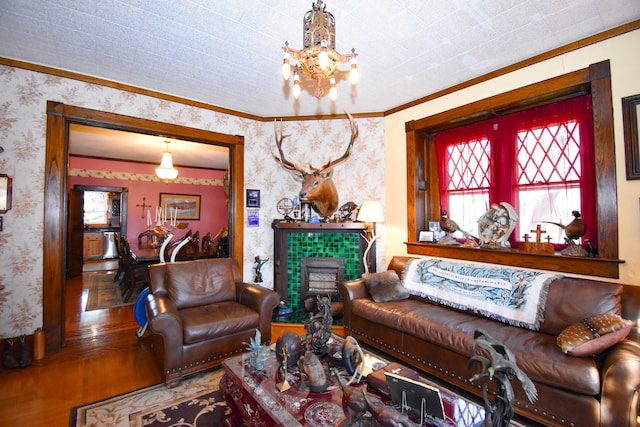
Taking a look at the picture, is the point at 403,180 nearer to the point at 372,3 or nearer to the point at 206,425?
the point at 372,3

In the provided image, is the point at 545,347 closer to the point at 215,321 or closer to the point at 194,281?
the point at 215,321

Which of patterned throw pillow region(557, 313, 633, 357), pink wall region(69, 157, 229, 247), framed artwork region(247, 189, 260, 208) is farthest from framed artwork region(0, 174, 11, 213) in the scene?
patterned throw pillow region(557, 313, 633, 357)

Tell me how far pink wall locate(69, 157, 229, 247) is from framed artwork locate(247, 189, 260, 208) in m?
2.57

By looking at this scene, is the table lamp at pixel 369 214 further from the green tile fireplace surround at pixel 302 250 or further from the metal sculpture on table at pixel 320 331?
the metal sculpture on table at pixel 320 331

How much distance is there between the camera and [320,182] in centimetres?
343

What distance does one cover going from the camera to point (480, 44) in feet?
7.87

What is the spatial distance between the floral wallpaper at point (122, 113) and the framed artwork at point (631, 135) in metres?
2.28

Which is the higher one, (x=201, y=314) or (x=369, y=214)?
(x=369, y=214)

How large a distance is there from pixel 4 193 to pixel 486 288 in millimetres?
4392

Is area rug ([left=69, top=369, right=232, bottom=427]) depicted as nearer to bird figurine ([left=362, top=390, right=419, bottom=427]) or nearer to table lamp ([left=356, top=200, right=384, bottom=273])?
bird figurine ([left=362, top=390, right=419, bottom=427])

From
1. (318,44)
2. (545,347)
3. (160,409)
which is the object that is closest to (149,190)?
(160,409)

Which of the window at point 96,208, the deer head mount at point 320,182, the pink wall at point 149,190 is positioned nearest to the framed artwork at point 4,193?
the deer head mount at point 320,182

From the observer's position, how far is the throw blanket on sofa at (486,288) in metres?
2.22

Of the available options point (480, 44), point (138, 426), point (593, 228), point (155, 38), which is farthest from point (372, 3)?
point (138, 426)
